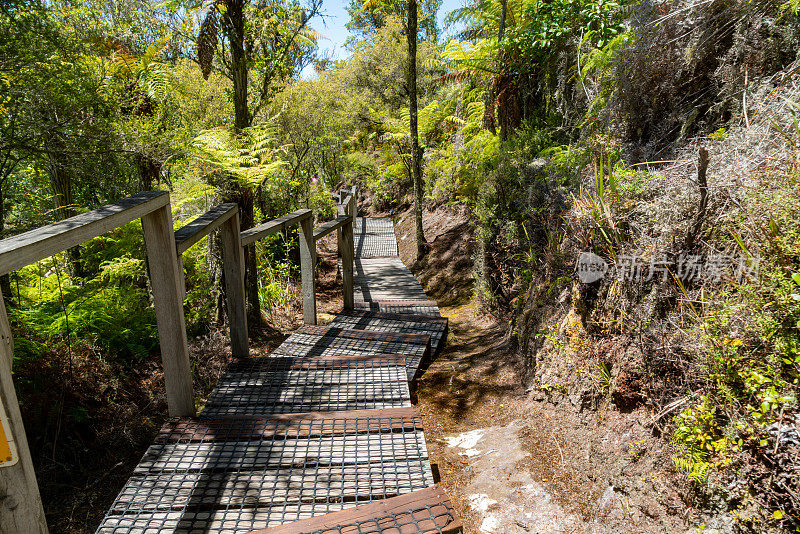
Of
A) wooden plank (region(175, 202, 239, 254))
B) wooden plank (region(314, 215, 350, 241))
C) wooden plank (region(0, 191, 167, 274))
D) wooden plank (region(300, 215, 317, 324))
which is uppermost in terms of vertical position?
wooden plank (region(0, 191, 167, 274))

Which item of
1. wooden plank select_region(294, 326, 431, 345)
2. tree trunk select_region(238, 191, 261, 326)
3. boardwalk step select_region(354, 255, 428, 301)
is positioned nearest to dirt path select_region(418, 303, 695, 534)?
wooden plank select_region(294, 326, 431, 345)

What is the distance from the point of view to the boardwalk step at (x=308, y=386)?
3.16m

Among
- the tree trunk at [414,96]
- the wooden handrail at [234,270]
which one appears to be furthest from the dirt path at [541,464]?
the tree trunk at [414,96]

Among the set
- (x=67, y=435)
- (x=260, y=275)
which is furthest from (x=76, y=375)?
(x=260, y=275)

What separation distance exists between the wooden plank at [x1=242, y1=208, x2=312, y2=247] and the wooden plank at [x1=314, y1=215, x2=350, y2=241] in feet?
1.11

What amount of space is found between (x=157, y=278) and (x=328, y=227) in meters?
3.15

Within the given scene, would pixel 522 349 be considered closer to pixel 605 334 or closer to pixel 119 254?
pixel 605 334

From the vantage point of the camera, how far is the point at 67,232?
1630 mm

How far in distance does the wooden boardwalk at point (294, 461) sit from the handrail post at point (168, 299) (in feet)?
0.81

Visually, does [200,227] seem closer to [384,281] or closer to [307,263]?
[307,263]

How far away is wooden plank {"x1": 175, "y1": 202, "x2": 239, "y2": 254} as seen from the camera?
2.76 m

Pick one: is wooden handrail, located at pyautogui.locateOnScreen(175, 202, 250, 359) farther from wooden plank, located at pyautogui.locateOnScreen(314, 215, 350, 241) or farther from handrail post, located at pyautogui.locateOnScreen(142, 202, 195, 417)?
wooden plank, located at pyautogui.locateOnScreen(314, 215, 350, 241)

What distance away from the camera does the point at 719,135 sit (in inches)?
130

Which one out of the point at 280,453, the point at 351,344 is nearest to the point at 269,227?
the point at 351,344
